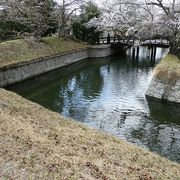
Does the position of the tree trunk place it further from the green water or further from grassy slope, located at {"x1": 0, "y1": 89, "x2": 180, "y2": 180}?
grassy slope, located at {"x1": 0, "y1": 89, "x2": 180, "y2": 180}

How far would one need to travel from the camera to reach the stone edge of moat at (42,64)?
717 inches

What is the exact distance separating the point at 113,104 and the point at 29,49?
1115cm

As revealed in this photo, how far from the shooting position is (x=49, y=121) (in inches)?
345

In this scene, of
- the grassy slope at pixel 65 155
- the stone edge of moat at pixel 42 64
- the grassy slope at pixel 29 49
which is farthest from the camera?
the grassy slope at pixel 29 49

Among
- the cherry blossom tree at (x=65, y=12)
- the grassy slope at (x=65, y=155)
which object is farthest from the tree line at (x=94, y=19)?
the grassy slope at (x=65, y=155)

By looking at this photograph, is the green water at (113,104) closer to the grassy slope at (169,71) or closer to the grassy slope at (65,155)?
the grassy slope at (169,71)

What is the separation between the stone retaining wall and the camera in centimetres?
1572

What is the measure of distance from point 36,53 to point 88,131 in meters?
16.1

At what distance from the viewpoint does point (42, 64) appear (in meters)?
23.0

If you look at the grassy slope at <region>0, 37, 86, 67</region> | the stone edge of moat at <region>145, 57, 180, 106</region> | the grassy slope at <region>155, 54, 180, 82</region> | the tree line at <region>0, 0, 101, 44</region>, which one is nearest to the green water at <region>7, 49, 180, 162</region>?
the stone edge of moat at <region>145, 57, 180, 106</region>

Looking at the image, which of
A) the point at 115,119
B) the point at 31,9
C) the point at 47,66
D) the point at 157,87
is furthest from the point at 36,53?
the point at 115,119

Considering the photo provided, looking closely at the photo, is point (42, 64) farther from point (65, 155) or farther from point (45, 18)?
point (65, 155)

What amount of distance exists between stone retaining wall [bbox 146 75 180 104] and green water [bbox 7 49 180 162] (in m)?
0.56

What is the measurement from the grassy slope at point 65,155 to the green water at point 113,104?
10.1 feet
